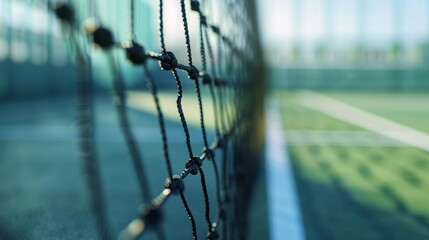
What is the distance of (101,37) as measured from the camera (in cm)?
52

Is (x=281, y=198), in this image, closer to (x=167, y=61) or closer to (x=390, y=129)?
(x=167, y=61)

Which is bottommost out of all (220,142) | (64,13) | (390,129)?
(390,129)

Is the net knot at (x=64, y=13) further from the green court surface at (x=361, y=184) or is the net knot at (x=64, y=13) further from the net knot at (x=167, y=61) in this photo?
the green court surface at (x=361, y=184)

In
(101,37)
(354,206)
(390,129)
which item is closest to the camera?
(101,37)

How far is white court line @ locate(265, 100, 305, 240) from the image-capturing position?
124cm

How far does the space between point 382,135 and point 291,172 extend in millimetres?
1740

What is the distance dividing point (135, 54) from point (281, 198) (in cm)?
110

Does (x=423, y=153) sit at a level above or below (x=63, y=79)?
below

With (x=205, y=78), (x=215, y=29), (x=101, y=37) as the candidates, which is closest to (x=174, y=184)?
Answer: (x=101, y=37)

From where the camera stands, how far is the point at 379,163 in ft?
7.62

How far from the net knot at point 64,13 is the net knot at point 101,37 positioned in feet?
0.21

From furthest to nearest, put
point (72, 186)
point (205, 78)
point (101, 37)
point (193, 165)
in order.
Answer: point (72, 186) < point (205, 78) < point (193, 165) < point (101, 37)

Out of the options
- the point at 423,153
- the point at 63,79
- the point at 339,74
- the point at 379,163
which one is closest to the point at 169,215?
the point at 379,163

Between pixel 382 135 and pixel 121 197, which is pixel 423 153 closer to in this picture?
pixel 382 135
